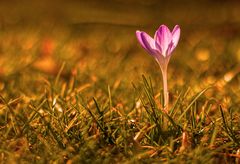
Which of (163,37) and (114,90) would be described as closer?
(163,37)

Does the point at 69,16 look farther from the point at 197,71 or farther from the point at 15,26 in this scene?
the point at 197,71

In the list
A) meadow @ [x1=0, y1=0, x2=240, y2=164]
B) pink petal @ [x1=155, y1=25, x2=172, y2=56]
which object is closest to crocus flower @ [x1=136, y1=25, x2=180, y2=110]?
pink petal @ [x1=155, y1=25, x2=172, y2=56]

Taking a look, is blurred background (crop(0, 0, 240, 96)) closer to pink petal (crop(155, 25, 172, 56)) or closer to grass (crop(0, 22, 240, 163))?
grass (crop(0, 22, 240, 163))

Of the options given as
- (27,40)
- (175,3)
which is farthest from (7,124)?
(175,3)

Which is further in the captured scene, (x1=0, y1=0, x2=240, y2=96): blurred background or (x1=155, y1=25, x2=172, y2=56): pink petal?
(x1=0, y1=0, x2=240, y2=96): blurred background

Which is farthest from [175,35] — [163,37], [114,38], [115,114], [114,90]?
[114,38]

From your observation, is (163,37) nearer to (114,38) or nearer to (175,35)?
(175,35)

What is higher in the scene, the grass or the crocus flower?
the crocus flower

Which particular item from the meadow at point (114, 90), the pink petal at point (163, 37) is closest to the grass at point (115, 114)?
the meadow at point (114, 90)

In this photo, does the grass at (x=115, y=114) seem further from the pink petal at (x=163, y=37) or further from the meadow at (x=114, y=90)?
the pink petal at (x=163, y=37)
